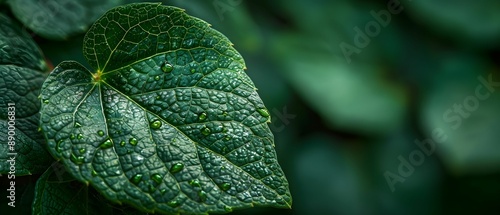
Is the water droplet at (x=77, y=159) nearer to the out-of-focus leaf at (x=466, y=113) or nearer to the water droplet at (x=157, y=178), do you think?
the water droplet at (x=157, y=178)

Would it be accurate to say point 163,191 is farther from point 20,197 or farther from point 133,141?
point 20,197

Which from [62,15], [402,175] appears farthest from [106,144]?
[402,175]

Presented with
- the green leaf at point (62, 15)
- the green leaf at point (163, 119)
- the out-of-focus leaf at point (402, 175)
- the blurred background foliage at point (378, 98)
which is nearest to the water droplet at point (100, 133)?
the green leaf at point (163, 119)

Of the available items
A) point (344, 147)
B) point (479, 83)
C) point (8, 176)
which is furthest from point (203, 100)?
point (479, 83)

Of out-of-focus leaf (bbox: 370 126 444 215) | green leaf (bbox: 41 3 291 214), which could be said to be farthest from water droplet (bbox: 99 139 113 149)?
out-of-focus leaf (bbox: 370 126 444 215)

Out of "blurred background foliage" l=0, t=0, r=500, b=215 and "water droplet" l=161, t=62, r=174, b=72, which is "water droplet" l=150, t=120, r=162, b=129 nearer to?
"water droplet" l=161, t=62, r=174, b=72

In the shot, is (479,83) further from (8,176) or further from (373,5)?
(8,176)
